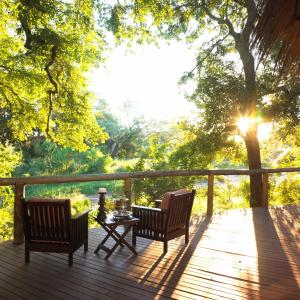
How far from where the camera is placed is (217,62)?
10.4m

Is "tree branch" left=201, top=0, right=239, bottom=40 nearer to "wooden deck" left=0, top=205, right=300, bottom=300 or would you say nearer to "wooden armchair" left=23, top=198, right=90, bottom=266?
"wooden deck" left=0, top=205, right=300, bottom=300

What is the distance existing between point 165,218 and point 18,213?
196 centimetres

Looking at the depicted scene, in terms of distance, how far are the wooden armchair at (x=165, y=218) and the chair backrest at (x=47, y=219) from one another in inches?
40.8

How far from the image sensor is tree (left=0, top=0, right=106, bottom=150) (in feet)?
25.8

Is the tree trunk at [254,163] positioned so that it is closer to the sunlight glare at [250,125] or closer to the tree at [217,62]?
the tree at [217,62]

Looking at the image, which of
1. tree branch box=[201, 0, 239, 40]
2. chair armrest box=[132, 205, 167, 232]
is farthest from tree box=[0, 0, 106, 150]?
chair armrest box=[132, 205, 167, 232]

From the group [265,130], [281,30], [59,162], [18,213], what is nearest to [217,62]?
[265,130]

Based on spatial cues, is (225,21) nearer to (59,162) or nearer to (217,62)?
(217,62)

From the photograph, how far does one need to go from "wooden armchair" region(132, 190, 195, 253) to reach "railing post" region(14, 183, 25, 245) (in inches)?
58.9

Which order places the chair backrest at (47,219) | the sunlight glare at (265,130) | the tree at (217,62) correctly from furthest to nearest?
the sunlight glare at (265,130)
the tree at (217,62)
the chair backrest at (47,219)

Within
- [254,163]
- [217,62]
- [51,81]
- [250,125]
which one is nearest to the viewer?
[51,81]

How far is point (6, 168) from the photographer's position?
39.0 feet

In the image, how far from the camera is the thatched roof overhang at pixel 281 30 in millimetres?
1877

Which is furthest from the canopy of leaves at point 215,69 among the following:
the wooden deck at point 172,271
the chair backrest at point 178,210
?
the chair backrest at point 178,210
